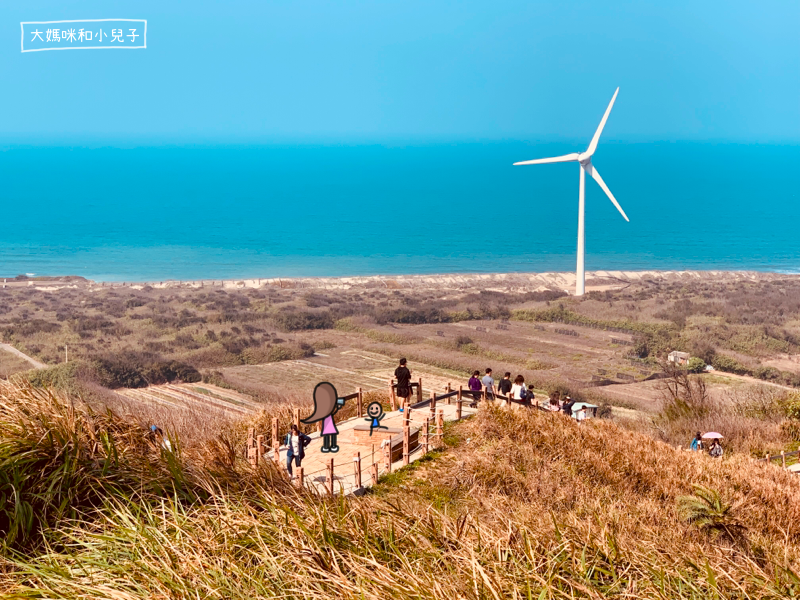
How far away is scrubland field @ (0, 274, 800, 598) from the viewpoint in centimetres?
595

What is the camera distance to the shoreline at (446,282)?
7688 centimetres

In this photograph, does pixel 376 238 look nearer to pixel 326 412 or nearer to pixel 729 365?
pixel 729 365

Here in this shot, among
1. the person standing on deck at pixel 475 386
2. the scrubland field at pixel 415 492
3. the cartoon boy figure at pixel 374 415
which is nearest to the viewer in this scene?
the scrubland field at pixel 415 492

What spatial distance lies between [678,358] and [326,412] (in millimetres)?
30227

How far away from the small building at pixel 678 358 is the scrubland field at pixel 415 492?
0.82 m

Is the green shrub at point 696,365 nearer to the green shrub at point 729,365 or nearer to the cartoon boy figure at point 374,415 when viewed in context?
the green shrub at point 729,365

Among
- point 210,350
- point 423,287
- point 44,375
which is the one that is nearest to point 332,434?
point 44,375

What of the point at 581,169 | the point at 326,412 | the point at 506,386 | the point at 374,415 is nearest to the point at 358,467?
the point at 326,412

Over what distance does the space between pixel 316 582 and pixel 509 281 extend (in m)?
78.0

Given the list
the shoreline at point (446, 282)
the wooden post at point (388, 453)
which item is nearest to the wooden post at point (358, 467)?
the wooden post at point (388, 453)

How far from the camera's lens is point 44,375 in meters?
36.7

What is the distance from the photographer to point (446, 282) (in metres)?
83.0

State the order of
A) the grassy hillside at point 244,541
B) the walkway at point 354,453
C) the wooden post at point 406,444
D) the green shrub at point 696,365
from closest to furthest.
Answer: the grassy hillside at point 244,541, the walkway at point 354,453, the wooden post at point 406,444, the green shrub at point 696,365

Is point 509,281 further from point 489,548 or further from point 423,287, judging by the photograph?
point 489,548
